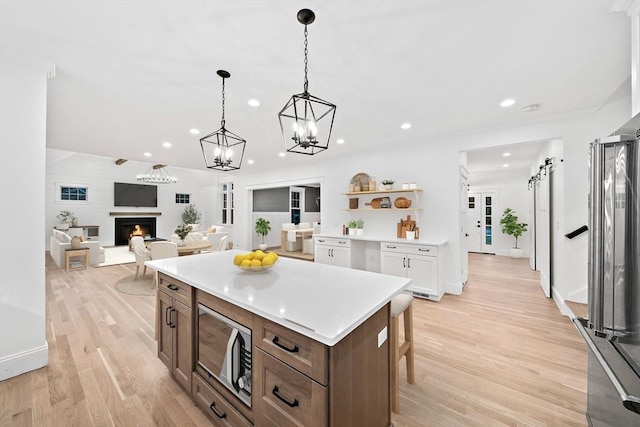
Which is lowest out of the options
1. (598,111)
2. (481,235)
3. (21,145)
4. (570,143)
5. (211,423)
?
(211,423)

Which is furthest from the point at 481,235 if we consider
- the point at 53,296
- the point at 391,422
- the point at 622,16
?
the point at 53,296

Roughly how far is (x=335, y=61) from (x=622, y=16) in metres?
1.85

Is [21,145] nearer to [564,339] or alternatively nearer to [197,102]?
[197,102]

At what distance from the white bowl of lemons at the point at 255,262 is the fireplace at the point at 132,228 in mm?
10196

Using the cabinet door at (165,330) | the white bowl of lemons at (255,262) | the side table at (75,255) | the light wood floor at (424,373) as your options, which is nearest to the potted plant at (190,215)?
the side table at (75,255)

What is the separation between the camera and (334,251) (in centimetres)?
498

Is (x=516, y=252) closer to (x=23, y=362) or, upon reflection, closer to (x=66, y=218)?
(x=23, y=362)

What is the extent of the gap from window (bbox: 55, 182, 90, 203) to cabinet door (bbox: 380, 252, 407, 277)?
1047 centimetres

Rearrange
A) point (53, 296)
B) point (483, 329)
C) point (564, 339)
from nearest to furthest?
point (564, 339) < point (483, 329) < point (53, 296)

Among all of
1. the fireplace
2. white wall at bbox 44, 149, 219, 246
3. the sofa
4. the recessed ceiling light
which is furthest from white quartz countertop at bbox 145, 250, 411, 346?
the fireplace

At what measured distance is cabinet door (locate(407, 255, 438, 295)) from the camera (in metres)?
3.77

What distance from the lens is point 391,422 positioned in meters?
1.61

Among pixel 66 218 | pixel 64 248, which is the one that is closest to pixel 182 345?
pixel 64 248

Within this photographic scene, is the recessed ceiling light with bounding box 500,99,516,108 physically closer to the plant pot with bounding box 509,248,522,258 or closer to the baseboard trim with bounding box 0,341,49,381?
the baseboard trim with bounding box 0,341,49,381
